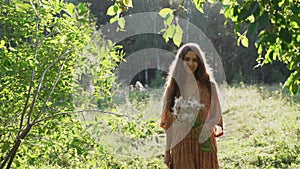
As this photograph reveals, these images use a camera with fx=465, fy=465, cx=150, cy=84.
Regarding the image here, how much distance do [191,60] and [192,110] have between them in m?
0.43

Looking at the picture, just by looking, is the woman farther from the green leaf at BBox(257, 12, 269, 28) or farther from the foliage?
the green leaf at BBox(257, 12, 269, 28)

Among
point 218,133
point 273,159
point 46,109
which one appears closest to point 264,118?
point 273,159

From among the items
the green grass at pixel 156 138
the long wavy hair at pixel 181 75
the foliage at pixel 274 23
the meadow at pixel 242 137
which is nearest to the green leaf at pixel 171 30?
the foliage at pixel 274 23

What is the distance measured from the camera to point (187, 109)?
13.1ft

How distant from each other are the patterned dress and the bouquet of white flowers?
0.14ft

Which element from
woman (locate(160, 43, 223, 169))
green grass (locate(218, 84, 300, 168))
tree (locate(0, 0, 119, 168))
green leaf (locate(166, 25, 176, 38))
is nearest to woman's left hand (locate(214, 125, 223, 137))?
woman (locate(160, 43, 223, 169))

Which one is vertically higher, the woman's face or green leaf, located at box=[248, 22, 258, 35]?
the woman's face

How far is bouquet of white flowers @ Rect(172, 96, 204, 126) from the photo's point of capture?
13.0 ft

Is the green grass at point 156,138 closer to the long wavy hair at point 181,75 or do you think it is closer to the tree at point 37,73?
the tree at point 37,73

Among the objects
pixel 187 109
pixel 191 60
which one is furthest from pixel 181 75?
pixel 187 109

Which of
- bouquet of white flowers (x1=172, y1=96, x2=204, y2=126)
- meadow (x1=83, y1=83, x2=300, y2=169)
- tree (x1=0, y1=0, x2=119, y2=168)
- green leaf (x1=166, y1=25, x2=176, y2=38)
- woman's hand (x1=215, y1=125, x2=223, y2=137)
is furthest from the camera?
meadow (x1=83, y1=83, x2=300, y2=169)

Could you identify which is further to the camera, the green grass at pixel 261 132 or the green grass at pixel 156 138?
the green grass at pixel 261 132

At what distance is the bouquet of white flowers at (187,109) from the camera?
3.98 meters

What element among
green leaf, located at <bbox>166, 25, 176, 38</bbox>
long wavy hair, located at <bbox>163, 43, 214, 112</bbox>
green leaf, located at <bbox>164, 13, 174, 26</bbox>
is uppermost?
long wavy hair, located at <bbox>163, 43, 214, 112</bbox>
